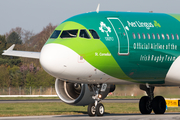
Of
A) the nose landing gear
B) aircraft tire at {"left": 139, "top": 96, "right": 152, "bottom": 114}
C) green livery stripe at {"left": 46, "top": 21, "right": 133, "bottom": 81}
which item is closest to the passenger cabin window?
green livery stripe at {"left": 46, "top": 21, "right": 133, "bottom": 81}

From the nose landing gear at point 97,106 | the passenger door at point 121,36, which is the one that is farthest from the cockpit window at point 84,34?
the nose landing gear at point 97,106

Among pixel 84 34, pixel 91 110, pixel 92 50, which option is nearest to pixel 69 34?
pixel 84 34

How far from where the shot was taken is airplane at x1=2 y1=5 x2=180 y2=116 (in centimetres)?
1856

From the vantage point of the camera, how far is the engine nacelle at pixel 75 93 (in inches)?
869

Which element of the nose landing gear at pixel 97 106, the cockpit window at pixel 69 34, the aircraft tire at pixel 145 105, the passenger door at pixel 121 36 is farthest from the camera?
the aircraft tire at pixel 145 105

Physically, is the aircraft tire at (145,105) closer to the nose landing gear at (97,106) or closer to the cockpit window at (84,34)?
the nose landing gear at (97,106)

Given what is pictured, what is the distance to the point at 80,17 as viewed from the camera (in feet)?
65.5

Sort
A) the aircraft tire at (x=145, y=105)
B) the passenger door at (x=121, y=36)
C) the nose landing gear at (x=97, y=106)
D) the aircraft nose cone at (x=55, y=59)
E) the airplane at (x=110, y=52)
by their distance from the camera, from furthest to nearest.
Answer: the aircraft tire at (x=145, y=105), the nose landing gear at (x=97, y=106), the passenger door at (x=121, y=36), the airplane at (x=110, y=52), the aircraft nose cone at (x=55, y=59)

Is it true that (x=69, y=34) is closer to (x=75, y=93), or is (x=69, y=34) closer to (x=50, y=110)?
(x=75, y=93)

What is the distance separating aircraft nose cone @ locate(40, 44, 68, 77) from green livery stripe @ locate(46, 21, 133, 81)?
0.41 m

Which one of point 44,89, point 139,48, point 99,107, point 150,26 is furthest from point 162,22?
point 44,89

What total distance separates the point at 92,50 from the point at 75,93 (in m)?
5.19

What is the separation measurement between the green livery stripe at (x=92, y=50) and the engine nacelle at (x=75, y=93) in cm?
284

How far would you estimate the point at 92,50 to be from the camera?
1873 centimetres
